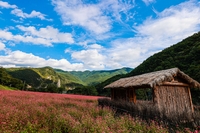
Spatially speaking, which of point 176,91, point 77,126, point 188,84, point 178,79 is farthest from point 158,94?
point 77,126

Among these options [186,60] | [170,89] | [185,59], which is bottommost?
[170,89]

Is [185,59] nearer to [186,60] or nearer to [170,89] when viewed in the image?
[186,60]

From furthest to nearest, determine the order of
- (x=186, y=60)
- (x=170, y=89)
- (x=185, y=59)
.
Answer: (x=185, y=59) < (x=186, y=60) < (x=170, y=89)

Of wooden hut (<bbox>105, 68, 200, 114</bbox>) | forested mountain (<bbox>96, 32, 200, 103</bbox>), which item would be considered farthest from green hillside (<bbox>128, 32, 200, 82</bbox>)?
wooden hut (<bbox>105, 68, 200, 114</bbox>)

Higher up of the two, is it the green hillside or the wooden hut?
the green hillside

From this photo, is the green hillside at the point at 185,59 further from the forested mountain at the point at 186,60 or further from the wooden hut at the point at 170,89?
the wooden hut at the point at 170,89

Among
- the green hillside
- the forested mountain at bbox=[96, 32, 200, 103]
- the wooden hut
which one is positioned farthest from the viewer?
the green hillside

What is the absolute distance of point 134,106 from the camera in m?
8.52

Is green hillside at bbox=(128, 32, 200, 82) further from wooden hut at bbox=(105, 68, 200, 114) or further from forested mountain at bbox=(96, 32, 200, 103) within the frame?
wooden hut at bbox=(105, 68, 200, 114)

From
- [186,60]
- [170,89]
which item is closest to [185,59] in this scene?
[186,60]

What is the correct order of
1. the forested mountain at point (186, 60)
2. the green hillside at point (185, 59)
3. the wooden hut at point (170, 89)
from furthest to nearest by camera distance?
the green hillside at point (185, 59) < the forested mountain at point (186, 60) < the wooden hut at point (170, 89)

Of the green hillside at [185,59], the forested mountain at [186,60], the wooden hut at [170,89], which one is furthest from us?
the green hillside at [185,59]

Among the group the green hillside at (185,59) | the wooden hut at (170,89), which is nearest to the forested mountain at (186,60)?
the green hillside at (185,59)

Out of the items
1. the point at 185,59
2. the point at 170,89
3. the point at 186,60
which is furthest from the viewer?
the point at 185,59
